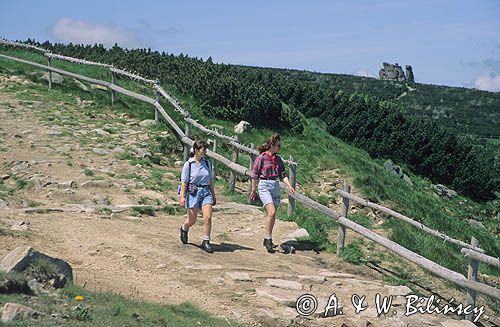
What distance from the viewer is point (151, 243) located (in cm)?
898

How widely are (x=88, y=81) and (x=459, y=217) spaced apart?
1197 cm

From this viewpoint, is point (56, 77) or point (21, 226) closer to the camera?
point (21, 226)

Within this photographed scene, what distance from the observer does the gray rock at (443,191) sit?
20812 mm

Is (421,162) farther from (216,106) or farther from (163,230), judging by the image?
(163,230)

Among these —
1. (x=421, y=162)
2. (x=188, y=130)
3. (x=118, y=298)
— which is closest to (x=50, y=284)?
Result: (x=118, y=298)

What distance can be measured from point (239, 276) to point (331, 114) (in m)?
15.8

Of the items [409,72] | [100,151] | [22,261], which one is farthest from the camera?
[409,72]

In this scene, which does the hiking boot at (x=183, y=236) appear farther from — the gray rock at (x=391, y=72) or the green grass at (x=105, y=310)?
the gray rock at (x=391, y=72)

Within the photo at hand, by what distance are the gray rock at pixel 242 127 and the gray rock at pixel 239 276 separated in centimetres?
1090

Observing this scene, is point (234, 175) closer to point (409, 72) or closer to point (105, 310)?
point (105, 310)

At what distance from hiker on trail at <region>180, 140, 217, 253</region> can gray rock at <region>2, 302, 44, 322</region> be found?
13.5ft

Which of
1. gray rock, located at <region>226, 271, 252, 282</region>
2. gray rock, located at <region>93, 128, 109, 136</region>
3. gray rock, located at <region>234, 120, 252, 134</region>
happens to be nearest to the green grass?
gray rock, located at <region>226, 271, 252, 282</region>

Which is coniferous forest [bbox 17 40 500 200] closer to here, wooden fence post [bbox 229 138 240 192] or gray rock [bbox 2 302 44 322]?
wooden fence post [bbox 229 138 240 192]

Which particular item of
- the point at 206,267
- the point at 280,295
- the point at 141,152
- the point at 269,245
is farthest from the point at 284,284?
the point at 141,152
